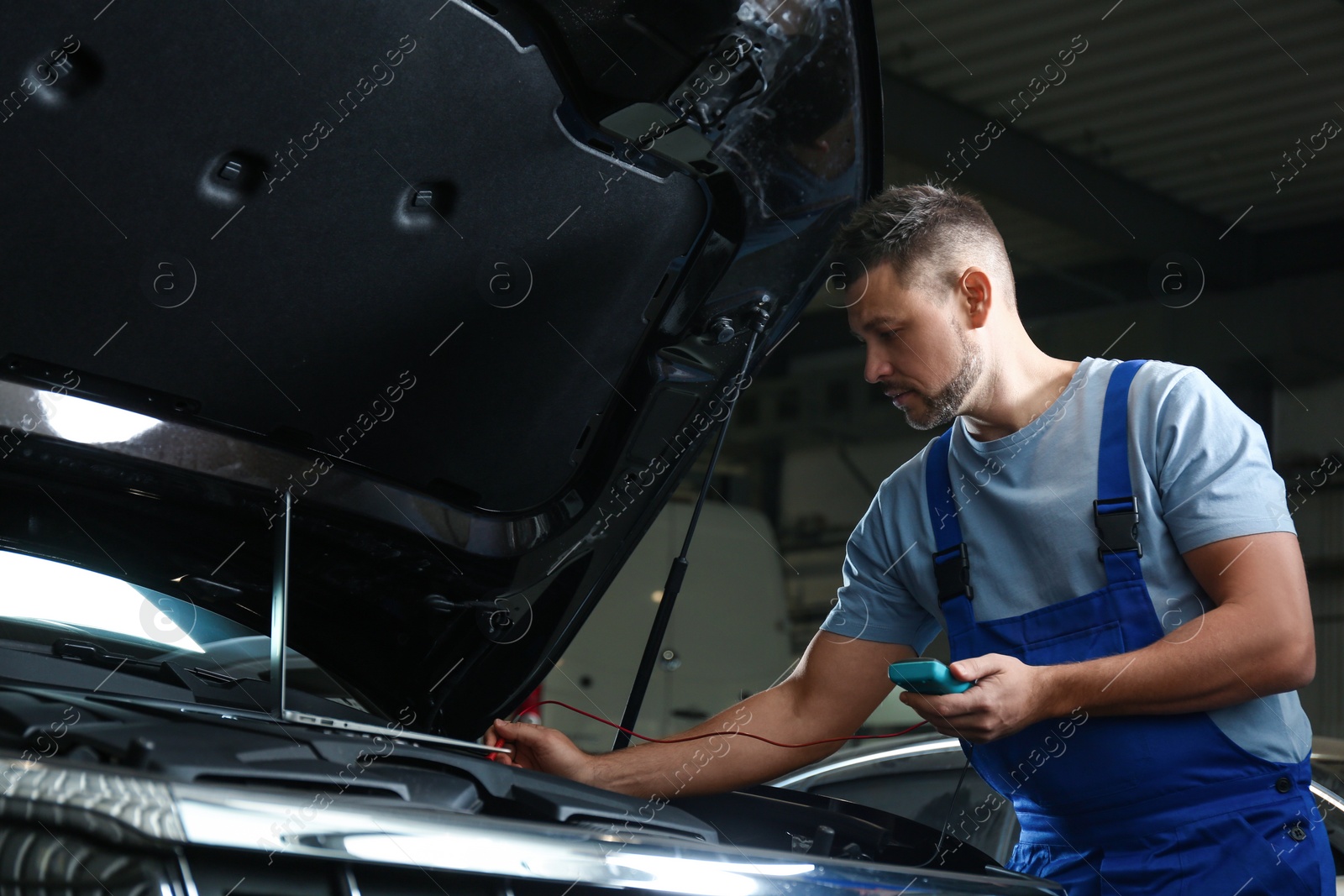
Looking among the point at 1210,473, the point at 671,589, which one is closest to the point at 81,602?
the point at 671,589

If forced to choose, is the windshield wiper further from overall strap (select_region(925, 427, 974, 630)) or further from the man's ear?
the man's ear

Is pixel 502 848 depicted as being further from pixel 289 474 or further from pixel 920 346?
pixel 920 346

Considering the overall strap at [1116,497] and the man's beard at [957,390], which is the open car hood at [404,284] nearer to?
the man's beard at [957,390]

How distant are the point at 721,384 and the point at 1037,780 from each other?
64cm

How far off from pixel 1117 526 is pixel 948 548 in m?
0.24

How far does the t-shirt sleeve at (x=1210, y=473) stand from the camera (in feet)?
4.34

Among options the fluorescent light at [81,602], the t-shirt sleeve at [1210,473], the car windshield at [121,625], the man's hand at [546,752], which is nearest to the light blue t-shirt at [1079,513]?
the t-shirt sleeve at [1210,473]

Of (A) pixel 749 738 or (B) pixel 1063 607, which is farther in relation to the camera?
(A) pixel 749 738

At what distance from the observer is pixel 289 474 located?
1446 millimetres

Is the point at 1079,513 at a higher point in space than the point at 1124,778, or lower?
higher

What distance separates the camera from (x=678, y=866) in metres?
0.92

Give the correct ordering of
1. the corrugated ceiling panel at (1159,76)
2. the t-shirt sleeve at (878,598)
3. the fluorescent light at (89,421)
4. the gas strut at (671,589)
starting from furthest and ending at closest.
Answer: the corrugated ceiling panel at (1159,76)
the t-shirt sleeve at (878,598)
the gas strut at (671,589)
the fluorescent light at (89,421)

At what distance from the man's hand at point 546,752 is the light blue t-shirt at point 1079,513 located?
418 millimetres

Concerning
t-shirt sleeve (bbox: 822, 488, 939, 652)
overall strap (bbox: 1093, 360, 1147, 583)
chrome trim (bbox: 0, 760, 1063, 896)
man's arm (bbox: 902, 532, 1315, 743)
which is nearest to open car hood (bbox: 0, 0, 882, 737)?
t-shirt sleeve (bbox: 822, 488, 939, 652)
